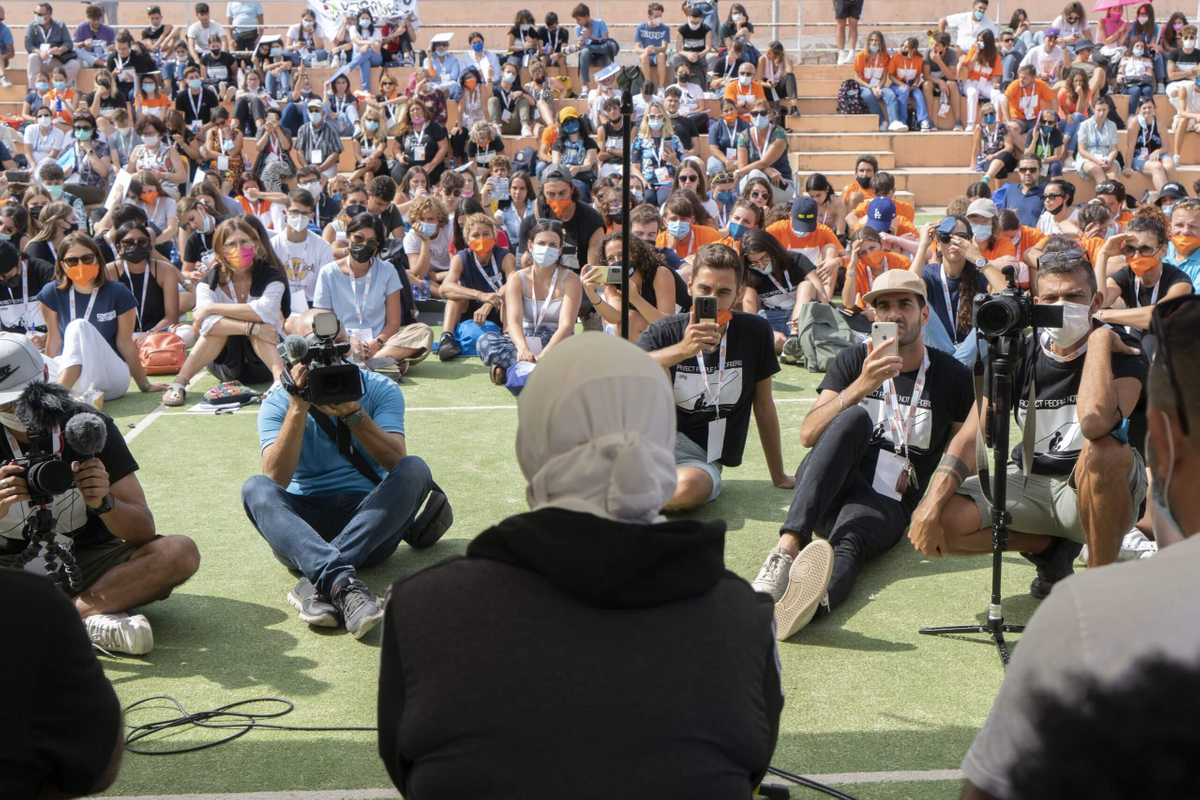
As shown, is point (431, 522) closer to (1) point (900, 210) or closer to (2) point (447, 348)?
(2) point (447, 348)

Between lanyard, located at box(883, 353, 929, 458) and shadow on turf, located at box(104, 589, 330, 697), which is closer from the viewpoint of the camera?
shadow on turf, located at box(104, 589, 330, 697)

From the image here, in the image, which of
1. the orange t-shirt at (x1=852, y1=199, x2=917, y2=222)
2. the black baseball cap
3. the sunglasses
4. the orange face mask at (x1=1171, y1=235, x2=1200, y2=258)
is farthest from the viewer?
the orange t-shirt at (x1=852, y1=199, x2=917, y2=222)

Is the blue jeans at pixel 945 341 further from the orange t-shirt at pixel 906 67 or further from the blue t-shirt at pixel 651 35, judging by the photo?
the blue t-shirt at pixel 651 35

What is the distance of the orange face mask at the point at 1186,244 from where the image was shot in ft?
25.5

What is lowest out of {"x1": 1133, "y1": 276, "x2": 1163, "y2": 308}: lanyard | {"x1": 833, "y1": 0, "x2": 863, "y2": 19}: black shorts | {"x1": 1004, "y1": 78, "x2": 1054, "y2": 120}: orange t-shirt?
{"x1": 1133, "y1": 276, "x2": 1163, "y2": 308}: lanyard

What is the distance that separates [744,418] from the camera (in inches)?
226

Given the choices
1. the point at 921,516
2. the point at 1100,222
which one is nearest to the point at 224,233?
the point at 921,516

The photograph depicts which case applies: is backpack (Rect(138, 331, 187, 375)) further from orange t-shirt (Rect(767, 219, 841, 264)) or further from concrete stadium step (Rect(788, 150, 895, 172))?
concrete stadium step (Rect(788, 150, 895, 172))

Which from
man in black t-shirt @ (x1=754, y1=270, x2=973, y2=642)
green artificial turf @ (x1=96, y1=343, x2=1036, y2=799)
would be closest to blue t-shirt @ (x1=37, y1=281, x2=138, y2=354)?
green artificial turf @ (x1=96, y1=343, x2=1036, y2=799)

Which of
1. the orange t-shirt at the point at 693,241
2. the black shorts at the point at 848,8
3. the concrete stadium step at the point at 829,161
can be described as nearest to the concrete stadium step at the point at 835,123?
the concrete stadium step at the point at 829,161

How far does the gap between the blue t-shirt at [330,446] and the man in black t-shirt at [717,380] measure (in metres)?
1.33

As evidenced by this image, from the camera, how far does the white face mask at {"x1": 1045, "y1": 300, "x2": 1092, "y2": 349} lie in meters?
4.52

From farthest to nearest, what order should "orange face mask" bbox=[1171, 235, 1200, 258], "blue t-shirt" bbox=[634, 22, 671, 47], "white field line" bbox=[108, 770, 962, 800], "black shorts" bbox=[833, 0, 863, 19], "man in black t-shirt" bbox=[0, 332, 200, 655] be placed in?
"black shorts" bbox=[833, 0, 863, 19]
"blue t-shirt" bbox=[634, 22, 671, 47]
"orange face mask" bbox=[1171, 235, 1200, 258]
"man in black t-shirt" bbox=[0, 332, 200, 655]
"white field line" bbox=[108, 770, 962, 800]

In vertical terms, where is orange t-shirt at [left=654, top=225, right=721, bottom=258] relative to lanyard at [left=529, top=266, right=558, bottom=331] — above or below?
above
